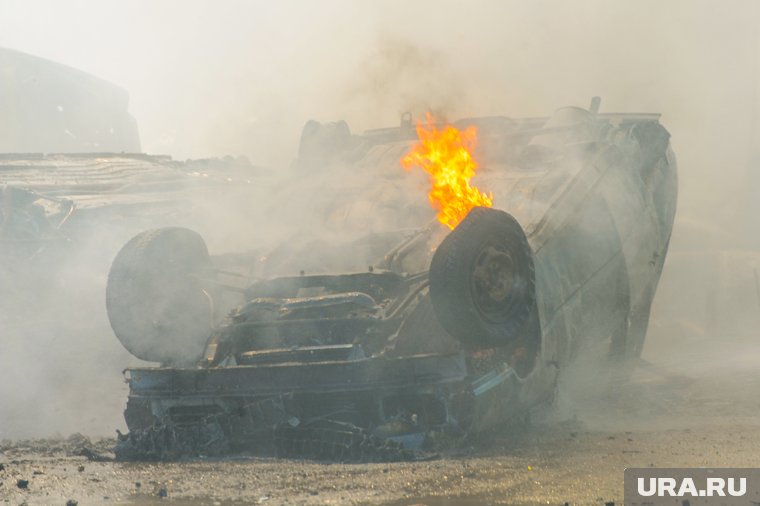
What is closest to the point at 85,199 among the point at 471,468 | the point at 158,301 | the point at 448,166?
the point at 448,166

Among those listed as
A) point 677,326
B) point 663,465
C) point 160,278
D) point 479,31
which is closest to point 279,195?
point 160,278

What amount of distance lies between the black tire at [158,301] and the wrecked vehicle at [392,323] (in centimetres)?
1

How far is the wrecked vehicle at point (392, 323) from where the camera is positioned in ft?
27.4

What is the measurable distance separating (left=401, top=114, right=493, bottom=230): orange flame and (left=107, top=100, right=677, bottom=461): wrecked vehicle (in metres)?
0.22

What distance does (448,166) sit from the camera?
36.7 ft

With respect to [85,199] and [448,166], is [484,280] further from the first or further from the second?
[85,199]

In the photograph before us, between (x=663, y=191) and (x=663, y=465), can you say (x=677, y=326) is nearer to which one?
(x=663, y=191)

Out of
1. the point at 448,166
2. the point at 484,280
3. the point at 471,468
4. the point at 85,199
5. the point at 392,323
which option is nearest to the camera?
the point at 471,468

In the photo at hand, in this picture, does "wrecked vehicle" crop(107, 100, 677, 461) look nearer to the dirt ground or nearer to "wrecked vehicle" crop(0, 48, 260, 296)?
the dirt ground

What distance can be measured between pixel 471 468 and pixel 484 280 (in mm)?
1535

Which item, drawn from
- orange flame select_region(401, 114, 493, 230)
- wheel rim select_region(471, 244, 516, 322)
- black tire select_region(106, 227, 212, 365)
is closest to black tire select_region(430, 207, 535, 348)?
wheel rim select_region(471, 244, 516, 322)

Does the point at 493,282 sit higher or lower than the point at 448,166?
lower

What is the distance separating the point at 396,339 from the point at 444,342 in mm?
362

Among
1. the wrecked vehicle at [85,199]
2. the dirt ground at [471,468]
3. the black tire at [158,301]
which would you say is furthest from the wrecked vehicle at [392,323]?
the wrecked vehicle at [85,199]
